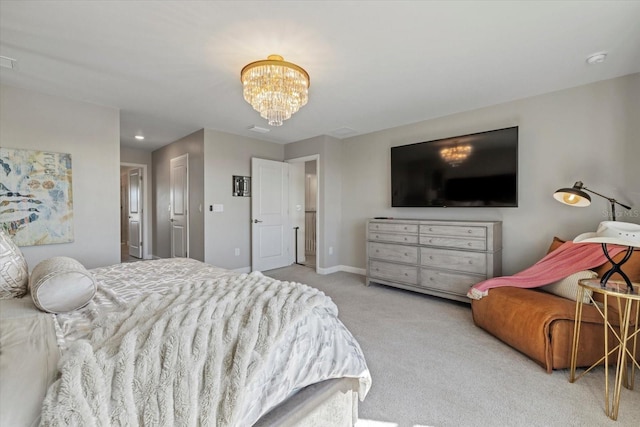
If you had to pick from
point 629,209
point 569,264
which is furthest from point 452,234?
point 629,209

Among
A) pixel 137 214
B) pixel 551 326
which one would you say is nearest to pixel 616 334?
pixel 551 326

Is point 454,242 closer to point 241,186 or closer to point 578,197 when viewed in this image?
point 578,197

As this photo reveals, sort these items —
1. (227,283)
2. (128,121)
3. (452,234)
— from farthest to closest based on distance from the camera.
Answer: (128,121)
(452,234)
(227,283)

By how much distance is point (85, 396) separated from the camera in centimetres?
70

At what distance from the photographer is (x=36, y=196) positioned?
2.85 meters

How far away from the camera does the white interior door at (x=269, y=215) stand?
4781 millimetres

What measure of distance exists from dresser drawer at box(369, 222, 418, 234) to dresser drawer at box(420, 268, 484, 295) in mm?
522

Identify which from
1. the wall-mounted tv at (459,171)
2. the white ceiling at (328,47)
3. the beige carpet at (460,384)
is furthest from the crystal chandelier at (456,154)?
the beige carpet at (460,384)

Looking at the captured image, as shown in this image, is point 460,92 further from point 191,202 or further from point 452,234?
point 191,202

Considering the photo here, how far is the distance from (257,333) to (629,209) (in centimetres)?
350

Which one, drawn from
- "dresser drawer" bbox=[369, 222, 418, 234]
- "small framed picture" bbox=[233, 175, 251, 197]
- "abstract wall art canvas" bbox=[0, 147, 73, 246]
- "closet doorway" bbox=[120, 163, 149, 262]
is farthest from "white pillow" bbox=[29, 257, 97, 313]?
"closet doorway" bbox=[120, 163, 149, 262]

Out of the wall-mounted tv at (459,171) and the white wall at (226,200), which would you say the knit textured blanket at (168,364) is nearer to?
the wall-mounted tv at (459,171)

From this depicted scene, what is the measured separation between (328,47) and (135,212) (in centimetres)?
593

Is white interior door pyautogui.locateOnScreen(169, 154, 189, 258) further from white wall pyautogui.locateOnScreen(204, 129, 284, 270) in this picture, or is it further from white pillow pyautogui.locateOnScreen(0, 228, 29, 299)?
white pillow pyautogui.locateOnScreen(0, 228, 29, 299)
